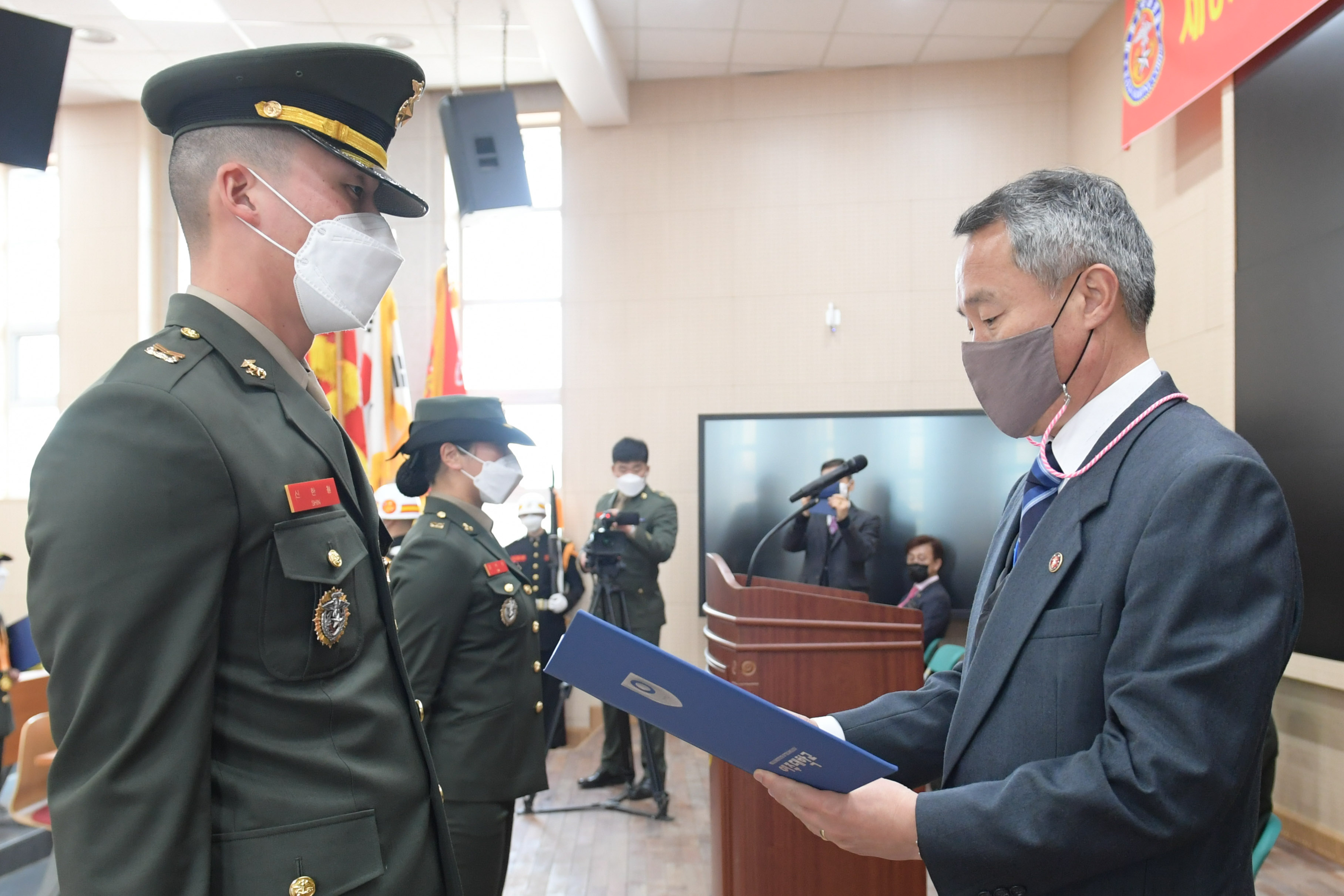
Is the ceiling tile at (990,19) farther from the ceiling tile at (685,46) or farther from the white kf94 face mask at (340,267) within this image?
the white kf94 face mask at (340,267)

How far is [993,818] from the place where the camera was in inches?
38.4

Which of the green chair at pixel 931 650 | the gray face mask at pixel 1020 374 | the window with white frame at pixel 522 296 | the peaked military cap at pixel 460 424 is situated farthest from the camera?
the window with white frame at pixel 522 296

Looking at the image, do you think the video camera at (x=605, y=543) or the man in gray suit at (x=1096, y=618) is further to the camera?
the video camera at (x=605, y=543)

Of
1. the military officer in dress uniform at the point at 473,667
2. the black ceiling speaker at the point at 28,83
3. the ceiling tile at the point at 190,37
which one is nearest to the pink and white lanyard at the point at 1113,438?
the military officer in dress uniform at the point at 473,667

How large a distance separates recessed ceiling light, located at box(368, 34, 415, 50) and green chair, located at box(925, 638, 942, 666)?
16.2ft

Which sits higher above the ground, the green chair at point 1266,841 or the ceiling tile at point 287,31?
the ceiling tile at point 287,31

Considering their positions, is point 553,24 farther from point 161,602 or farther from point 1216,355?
point 161,602

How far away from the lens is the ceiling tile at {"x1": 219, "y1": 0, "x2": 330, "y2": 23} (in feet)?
17.8

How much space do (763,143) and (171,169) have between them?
19.3 ft

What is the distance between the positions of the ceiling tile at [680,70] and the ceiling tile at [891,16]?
3.03ft

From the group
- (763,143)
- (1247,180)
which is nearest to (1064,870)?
(1247,180)

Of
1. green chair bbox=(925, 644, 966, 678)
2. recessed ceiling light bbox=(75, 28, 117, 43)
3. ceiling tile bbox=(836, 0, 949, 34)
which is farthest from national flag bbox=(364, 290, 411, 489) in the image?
ceiling tile bbox=(836, 0, 949, 34)

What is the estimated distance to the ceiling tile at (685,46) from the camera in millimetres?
5930

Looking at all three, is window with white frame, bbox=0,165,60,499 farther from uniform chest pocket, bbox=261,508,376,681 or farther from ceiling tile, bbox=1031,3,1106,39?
uniform chest pocket, bbox=261,508,376,681
